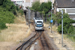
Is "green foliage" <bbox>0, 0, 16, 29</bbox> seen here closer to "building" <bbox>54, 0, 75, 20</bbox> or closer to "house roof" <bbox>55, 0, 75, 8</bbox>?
"building" <bbox>54, 0, 75, 20</bbox>

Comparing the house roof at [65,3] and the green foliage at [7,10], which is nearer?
the green foliage at [7,10]

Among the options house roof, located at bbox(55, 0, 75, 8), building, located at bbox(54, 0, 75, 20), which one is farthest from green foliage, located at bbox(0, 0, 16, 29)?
A: house roof, located at bbox(55, 0, 75, 8)

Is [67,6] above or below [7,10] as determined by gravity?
above

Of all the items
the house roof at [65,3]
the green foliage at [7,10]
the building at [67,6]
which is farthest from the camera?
the house roof at [65,3]

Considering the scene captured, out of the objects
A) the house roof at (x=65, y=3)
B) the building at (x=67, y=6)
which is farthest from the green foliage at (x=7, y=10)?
the house roof at (x=65, y=3)

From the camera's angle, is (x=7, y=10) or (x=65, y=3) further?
(x=7, y=10)

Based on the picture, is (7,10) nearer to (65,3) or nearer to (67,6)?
(65,3)

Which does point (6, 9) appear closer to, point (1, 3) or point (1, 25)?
point (1, 3)

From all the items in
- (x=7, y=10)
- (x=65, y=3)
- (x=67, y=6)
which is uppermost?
(x=65, y=3)

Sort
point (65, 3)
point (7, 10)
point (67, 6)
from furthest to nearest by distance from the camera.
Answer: point (7, 10) → point (65, 3) → point (67, 6)

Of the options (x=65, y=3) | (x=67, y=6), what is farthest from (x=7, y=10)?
(x=67, y=6)

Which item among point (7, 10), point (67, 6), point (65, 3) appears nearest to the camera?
point (67, 6)

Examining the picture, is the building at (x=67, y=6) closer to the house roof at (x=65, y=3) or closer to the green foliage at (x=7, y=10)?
the house roof at (x=65, y=3)

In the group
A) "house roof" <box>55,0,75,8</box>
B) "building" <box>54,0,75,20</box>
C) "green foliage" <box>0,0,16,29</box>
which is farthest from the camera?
"house roof" <box>55,0,75,8</box>
